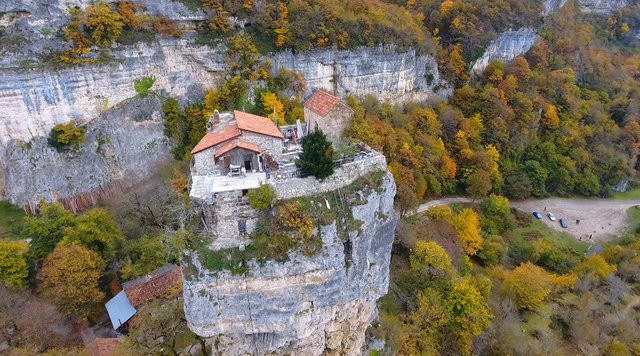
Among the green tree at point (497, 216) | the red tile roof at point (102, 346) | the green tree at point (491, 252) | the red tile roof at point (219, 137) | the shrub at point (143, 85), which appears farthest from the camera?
the green tree at point (497, 216)

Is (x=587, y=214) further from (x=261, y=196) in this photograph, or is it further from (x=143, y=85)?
(x=143, y=85)

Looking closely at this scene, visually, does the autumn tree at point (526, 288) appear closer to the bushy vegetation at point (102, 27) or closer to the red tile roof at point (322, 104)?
the red tile roof at point (322, 104)

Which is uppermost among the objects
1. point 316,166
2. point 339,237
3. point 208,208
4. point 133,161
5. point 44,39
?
point 44,39

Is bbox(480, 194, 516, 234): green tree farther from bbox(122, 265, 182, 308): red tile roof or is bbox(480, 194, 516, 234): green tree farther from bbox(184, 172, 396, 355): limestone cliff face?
bbox(122, 265, 182, 308): red tile roof

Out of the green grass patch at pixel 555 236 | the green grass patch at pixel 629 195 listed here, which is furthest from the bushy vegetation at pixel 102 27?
the green grass patch at pixel 629 195

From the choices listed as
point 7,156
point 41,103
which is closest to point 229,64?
point 41,103

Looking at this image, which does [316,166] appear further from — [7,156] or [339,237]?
[7,156]

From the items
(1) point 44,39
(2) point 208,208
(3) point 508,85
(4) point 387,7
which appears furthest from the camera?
(3) point 508,85
